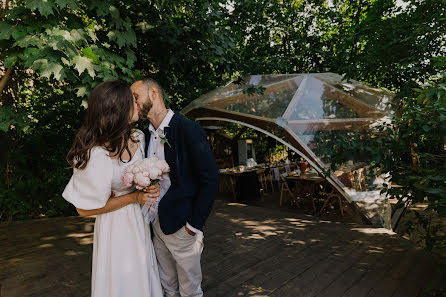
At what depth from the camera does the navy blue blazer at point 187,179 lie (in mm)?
1876

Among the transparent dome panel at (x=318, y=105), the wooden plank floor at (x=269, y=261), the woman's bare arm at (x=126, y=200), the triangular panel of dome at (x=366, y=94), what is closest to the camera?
the woman's bare arm at (x=126, y=200)

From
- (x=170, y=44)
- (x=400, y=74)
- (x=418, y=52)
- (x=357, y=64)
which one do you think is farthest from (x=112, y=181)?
(x=400, y=74)

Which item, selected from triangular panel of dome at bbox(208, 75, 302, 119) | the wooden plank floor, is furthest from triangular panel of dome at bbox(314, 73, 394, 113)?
the wooden plank floor

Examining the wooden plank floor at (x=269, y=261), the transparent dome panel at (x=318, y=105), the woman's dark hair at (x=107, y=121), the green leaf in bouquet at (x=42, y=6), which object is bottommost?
the wooden plank floor at (x=269, y=261)

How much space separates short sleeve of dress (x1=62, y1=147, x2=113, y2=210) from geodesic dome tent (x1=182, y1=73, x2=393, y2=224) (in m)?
4.02

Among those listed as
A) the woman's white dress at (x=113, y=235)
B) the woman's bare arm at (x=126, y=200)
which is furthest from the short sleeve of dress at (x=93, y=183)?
the woman's bare arm at (x=126, y=200)

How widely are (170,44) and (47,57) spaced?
2.39 meters

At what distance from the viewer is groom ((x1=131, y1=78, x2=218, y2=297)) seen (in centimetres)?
189

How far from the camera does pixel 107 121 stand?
5.36ft

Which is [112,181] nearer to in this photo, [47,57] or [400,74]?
[47,57]

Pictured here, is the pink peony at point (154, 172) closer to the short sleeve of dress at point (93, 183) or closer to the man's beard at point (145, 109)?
the short sleeve of dress at point (93, 183)

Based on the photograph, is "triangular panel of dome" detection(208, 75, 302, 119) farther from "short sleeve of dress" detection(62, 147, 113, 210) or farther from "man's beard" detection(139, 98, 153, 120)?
"short sleeve of dress" detection(62, 147, 113, 210)

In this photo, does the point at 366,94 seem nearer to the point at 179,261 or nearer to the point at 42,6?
the point at 179,261

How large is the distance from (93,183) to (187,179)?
685 mm
